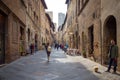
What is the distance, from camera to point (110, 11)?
13.4m

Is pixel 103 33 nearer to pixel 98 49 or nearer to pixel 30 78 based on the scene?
pixel 98 49

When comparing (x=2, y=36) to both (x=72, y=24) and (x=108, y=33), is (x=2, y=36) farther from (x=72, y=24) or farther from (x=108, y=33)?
(x=72, y=24)

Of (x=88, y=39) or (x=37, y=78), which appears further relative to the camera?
(x=88, y=39)

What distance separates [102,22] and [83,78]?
656 centimetres

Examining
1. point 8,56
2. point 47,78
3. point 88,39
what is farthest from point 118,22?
point 88,39

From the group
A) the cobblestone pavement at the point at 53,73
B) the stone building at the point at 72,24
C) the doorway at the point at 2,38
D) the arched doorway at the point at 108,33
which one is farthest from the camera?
the stone building at the point at 72,24

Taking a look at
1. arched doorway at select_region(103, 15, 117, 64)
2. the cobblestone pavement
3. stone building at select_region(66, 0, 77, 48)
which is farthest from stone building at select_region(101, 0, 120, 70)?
stone building at select_region(66, 0, 77, 48)

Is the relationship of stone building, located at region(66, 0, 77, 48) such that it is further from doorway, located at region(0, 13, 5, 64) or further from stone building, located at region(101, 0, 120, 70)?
doorway, located at region(0, 13, 5, 64)

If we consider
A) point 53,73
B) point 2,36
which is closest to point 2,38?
point 2,36

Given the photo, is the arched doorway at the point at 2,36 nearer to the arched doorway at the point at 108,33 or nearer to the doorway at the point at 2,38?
the doorway at the point at 2,38

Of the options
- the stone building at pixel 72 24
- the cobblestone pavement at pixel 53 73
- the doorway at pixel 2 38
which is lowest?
the cobblestone pavement at pixel 53 73

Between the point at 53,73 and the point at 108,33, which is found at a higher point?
the point at 108,33

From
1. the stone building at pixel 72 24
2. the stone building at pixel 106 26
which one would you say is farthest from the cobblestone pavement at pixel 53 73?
the stone building at pixel 72 24

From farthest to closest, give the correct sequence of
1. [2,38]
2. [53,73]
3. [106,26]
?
[2,38], [106,26], [53,73]
